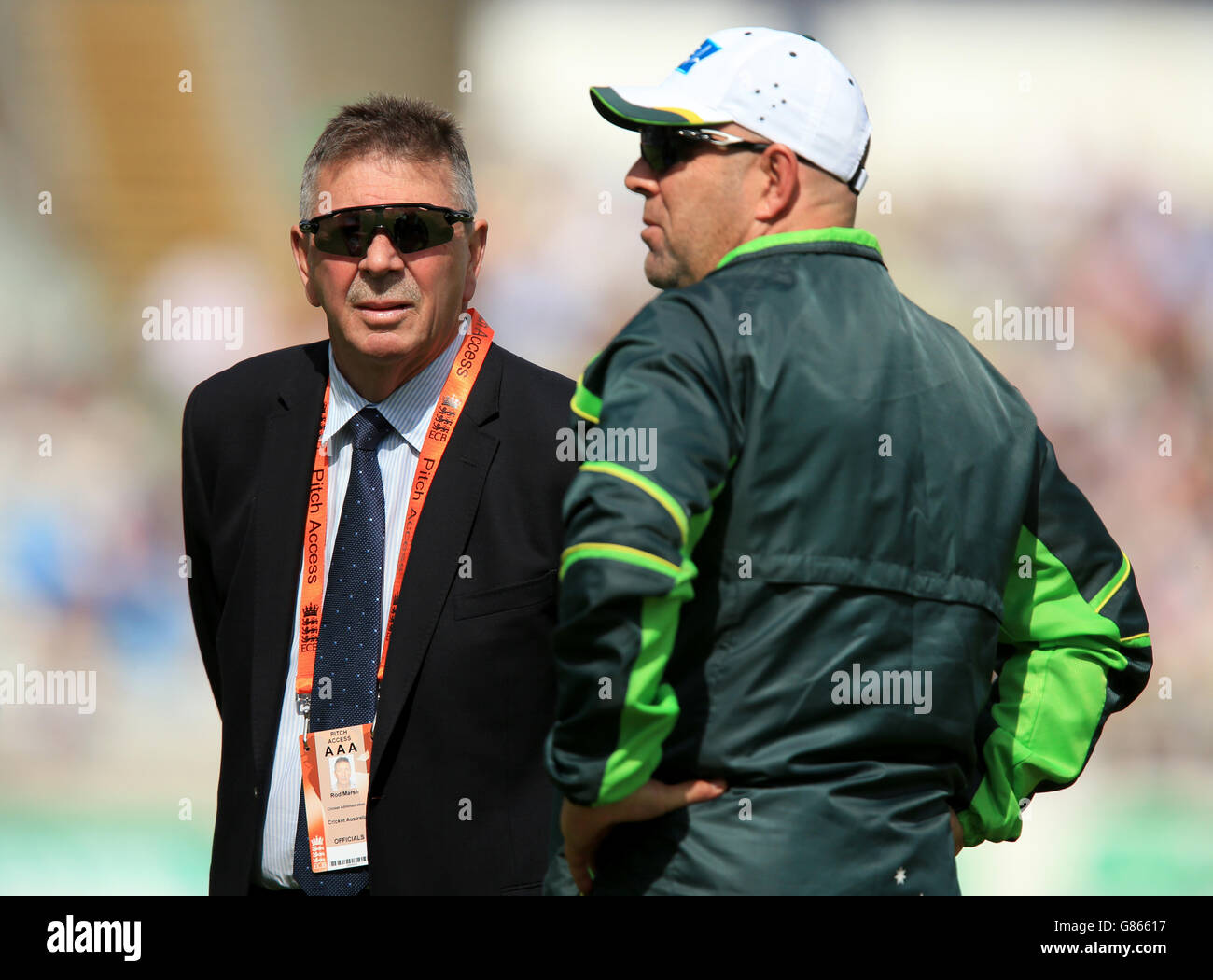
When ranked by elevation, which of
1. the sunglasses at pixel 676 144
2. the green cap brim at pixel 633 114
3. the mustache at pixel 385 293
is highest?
the green cap brim at pixel 633 114

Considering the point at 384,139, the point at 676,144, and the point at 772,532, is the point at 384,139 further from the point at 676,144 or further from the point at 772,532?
the point at 772,532

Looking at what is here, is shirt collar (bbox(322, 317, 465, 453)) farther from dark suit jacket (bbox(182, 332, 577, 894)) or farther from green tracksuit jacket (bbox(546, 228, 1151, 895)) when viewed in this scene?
green tracksuit jacket (bbox(546, 228, 1151, 895))

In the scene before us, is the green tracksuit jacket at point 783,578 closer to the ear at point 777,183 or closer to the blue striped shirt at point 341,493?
the ear at point 777,183

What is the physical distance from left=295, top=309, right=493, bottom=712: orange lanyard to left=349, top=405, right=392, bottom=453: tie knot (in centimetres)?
8

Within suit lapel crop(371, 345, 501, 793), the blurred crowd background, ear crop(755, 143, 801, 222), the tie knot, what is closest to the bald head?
ear crop(755, 143, 801, 222)

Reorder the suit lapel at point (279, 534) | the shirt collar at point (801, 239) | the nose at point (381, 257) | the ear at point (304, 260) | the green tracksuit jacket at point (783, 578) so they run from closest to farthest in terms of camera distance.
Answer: the green tracksuit jacket at point (783, 578)
the shirt collar at point (801, 239)
the suit lapel at point (279, 534)
the nose at point (381, 257)
the ear at point (304, 260)

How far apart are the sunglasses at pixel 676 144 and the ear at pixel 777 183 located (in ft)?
0.07

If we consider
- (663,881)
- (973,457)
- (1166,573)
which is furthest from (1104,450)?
(663,881)

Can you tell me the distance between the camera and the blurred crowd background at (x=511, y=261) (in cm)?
474

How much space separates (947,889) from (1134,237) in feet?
12.0

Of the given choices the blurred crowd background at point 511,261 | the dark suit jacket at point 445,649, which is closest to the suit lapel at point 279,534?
the dark suit jacket at point 445,649

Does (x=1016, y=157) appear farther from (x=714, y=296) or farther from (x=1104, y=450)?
(x=714, y=296)

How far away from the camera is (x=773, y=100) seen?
197 cm

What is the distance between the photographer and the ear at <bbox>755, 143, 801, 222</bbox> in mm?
1964
